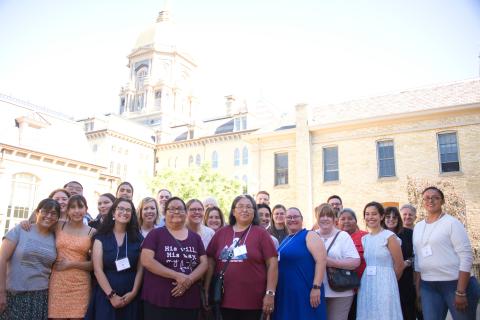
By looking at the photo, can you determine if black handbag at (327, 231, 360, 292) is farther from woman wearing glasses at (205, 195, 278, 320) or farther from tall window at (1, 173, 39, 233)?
tall window at (1, 173, 39, 233)

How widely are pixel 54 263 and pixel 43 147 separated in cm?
2496

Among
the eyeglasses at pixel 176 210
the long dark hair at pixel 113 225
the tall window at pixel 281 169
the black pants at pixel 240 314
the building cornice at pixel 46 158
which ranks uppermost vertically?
the building cornice at pixel 46 158

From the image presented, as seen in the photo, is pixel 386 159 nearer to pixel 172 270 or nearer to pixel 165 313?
pixel 172 270

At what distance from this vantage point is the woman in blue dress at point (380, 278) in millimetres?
4578

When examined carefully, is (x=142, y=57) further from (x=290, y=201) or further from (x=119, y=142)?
(x=290, y=201)

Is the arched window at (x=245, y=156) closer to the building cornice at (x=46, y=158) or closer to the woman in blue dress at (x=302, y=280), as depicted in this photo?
the building cornice at (x=46, y=158)

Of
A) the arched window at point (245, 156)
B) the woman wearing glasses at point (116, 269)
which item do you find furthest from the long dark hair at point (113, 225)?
the arched window at point (245, 156)

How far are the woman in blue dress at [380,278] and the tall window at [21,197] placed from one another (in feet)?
85.6

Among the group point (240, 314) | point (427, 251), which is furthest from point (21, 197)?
point (427, 251)

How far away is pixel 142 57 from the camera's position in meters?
70.3

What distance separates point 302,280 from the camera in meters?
4.32

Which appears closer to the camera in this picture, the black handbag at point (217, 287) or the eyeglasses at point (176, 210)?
the black handbag at point (217, 287)

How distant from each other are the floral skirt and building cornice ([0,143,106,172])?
2330 cm

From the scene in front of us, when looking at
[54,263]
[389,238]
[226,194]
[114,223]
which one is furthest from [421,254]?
[226,194]
